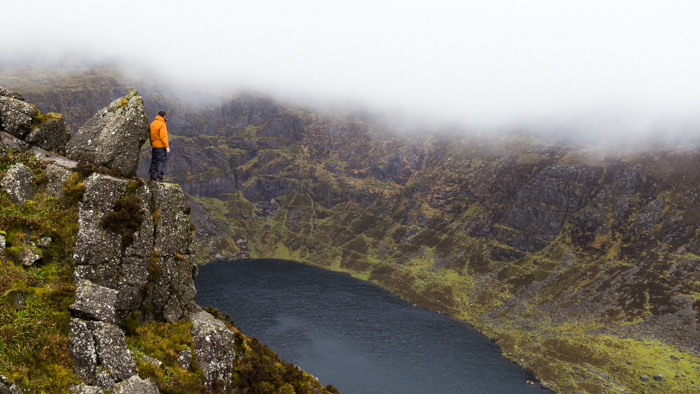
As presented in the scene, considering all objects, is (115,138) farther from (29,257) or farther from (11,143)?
(29,257)

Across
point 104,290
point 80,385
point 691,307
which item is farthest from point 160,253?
point 691,307

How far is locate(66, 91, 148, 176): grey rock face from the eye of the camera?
82.8 ft

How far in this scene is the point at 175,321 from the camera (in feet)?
80.8

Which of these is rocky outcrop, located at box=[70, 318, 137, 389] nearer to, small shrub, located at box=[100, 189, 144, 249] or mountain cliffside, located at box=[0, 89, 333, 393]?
mountain cliffside, located at box=[0, 89, 333, 393]

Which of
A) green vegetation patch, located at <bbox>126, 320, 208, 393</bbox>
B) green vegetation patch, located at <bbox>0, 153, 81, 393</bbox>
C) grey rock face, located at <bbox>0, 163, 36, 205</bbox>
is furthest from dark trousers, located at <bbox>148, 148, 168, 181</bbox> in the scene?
green vegetation patch, located at <bbox>126, 320, 208, 393</bbox>

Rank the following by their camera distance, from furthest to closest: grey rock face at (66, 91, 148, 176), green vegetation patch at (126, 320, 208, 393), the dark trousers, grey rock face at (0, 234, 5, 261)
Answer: the dark trousers → grey rock face at (66, 91, 148, 176) → green vegetation patch at (126, 320, 208, 393) → grey rock face at (0, 234, 5, 261)

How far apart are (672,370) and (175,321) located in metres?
176

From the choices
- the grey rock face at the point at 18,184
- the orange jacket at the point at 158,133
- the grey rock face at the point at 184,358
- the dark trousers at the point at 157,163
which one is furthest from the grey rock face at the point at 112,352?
the orange jacket at the point at 158,133

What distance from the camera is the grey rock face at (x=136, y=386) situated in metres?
18.1

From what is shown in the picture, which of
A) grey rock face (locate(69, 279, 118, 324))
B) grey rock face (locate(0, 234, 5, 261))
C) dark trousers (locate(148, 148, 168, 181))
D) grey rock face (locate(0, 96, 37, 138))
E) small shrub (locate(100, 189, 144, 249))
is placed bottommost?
grey rock face (locate(69, 279, 118, 324))

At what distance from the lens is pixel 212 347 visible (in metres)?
25.1

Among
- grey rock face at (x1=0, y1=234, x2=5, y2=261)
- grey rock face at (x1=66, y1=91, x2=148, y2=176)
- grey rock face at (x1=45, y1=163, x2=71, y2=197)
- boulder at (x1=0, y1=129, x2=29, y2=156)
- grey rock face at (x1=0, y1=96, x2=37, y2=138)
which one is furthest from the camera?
grey rock face at (x1=66, y1=91, x2=148, y2=176)

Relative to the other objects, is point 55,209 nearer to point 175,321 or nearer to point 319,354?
point 175,321

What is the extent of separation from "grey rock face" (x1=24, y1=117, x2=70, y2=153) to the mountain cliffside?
4.4 inches
